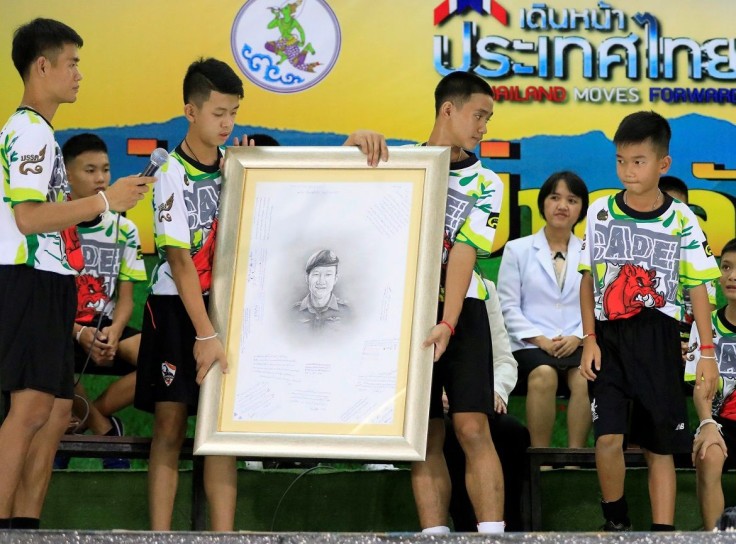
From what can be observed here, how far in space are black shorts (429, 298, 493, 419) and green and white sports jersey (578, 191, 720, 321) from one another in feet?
1.58

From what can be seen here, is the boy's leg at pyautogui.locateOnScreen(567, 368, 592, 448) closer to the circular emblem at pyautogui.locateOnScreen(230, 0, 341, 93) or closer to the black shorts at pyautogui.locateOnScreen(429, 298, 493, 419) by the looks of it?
the black shorts at pyautogui.locateOnScreen(429, 298, 493, 419)

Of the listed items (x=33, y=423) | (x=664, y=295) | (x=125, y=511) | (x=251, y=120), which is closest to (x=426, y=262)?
(x=664, y=295)

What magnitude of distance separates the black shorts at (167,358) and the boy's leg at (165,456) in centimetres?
5

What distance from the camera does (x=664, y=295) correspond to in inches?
157

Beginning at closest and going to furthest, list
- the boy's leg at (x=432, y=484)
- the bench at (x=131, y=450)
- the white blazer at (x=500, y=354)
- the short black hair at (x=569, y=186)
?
1. the boy's leg at (x=432, y=484)
2. the bench at (x=131, y=450)
3. the white blazer at (x=500, y=354)
4. the short black hair at (x=569, y=186)

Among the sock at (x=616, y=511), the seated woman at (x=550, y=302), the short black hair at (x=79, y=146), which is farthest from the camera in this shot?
the short black hair at (x=79, y=146)

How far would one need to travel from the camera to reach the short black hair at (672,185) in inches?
212

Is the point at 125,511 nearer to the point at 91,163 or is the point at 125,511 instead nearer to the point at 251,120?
the point at 91,163

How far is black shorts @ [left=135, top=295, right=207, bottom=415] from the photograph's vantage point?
151 inches

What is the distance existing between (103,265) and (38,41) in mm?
1340

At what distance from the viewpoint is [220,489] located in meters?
3.73

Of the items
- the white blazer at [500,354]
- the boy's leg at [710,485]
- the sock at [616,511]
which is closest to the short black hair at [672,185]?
the white blazer at [500,354]

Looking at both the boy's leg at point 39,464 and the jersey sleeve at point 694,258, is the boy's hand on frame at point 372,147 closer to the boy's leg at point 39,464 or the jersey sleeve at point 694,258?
the jersey sleeve at point 694,258

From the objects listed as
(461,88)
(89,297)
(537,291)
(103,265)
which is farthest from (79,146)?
(537,291)
